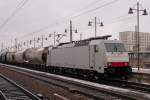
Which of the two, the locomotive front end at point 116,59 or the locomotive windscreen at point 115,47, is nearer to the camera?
the locomotive front end at point 116,59

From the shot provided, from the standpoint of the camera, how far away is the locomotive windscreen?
23.8m

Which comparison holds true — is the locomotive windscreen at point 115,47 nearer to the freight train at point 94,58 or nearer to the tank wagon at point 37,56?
the freight train at point 94,58

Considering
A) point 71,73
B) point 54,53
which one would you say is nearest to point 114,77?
point 71,73

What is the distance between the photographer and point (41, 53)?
44062 mm

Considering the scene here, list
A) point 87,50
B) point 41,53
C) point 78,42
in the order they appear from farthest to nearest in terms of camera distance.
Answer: point 41,53
point 78,42
point 87,50

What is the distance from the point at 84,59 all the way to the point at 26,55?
30.3 meters

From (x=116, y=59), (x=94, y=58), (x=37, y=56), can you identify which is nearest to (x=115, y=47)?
(x=116, y=59)

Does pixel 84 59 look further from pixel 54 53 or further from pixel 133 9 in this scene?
pixel 54 53

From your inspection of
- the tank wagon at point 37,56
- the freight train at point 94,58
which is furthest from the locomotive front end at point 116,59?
the tank wagon at point 37,56

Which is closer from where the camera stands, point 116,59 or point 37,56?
point 116,59

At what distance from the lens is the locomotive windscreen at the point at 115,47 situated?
2384cm

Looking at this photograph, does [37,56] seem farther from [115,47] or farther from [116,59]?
[116,59]

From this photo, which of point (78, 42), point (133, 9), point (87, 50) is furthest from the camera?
point (133, 9)

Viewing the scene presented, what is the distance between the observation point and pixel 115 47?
79.7 ft
